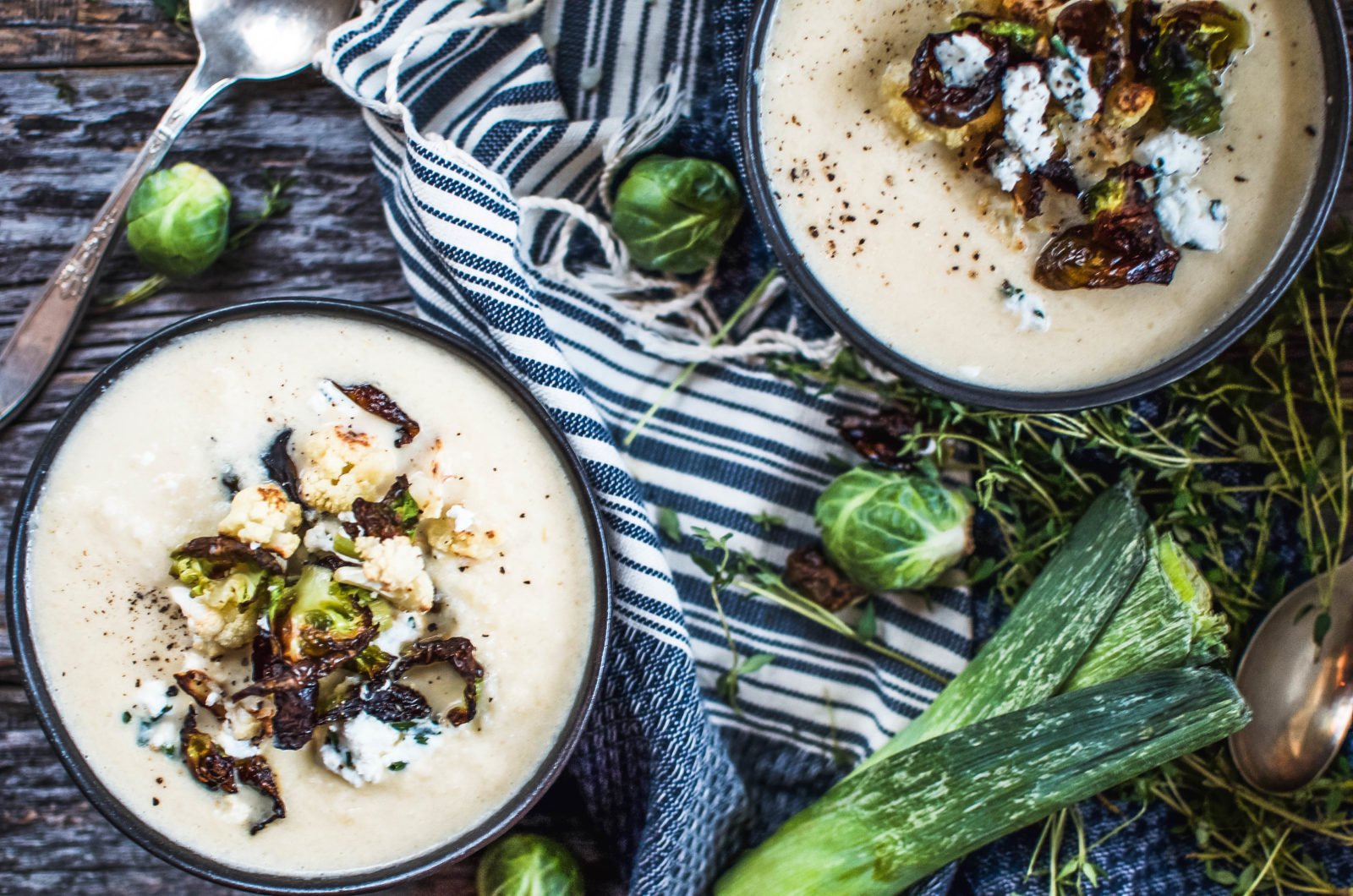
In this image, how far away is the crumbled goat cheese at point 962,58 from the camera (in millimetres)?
1402

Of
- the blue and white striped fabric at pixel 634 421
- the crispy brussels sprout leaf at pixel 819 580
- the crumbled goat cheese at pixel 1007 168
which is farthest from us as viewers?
the crispy brussels sprout leaf at pixel 819 580

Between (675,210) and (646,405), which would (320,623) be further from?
(675,210)

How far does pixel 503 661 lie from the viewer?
4.91 ft

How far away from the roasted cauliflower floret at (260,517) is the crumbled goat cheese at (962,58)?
116 cm

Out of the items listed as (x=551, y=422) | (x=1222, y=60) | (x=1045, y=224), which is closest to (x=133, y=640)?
(x=551, y=422)

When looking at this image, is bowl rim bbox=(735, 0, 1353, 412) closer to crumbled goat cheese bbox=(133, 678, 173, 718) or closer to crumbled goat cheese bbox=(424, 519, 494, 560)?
crumbled goat cheese bbox=(424, 519, 494, 560)

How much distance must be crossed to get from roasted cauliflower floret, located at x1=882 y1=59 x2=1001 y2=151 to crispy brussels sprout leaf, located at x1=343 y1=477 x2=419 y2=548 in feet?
3.10

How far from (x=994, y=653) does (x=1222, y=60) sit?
1.05 meters

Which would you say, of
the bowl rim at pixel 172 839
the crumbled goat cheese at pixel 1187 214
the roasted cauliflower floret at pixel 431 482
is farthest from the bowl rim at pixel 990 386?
the roasted cauliflower floret at pixel 431 482

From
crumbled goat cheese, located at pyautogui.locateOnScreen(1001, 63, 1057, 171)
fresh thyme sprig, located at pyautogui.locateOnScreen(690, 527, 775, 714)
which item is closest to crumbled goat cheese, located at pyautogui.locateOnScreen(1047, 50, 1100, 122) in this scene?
crumbled goat cheese, located at pyautogui.locateOnScreen(1001, 63, 1057, 171)

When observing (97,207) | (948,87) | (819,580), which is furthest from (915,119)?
(97,207)

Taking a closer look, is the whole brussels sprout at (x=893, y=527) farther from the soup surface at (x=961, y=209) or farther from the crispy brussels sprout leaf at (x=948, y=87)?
the crispy brussels sprout leaf at (x=948, y=87)

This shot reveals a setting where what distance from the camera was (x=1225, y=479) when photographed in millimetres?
1902

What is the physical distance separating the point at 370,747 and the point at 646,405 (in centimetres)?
87
